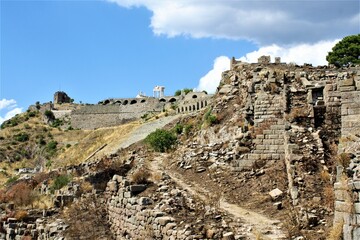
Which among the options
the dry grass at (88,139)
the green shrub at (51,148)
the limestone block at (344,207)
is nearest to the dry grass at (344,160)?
the limestone block at (344,207)

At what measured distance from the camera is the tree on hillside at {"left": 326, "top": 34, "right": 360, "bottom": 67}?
49.9 m

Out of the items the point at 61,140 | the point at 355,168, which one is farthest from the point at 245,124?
the point at 61,140

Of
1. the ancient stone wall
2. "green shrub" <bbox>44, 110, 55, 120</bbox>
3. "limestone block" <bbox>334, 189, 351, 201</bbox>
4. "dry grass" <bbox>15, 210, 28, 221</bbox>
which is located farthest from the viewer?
"green shrub" <bbox>44, 110, 55, 120</bbox>

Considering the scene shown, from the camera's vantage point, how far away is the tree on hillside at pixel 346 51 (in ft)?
164

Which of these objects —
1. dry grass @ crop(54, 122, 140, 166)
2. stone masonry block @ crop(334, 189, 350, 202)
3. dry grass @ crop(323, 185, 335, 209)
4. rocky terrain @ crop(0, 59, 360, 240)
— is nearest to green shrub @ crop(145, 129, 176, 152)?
rocky terrain @ crop(0, 59, 360, 240)

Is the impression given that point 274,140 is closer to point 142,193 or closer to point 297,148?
point 297,148

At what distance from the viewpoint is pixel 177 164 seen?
20.3 meters

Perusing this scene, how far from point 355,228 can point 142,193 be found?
6.30 metres

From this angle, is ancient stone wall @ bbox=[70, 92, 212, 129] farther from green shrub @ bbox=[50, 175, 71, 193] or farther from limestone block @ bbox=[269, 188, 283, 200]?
limestone block @ bbox=[269, 188, 283, 200]

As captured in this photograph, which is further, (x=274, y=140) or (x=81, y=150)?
(x=81, y=150)

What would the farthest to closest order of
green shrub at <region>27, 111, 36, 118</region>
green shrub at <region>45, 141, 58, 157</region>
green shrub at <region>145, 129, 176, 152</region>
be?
green shrub at <region>27, 111, 36, 118</region>
green shrub at <region>45, 141, 58, 157</region>
green shrub at <region>145, 129, 176, 152</region>

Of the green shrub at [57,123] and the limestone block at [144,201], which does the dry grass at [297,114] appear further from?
the green shrub at [57,123]

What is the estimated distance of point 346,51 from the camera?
166 feet

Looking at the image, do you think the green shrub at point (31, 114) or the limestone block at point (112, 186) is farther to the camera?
the green shrub at point (31, 114)
